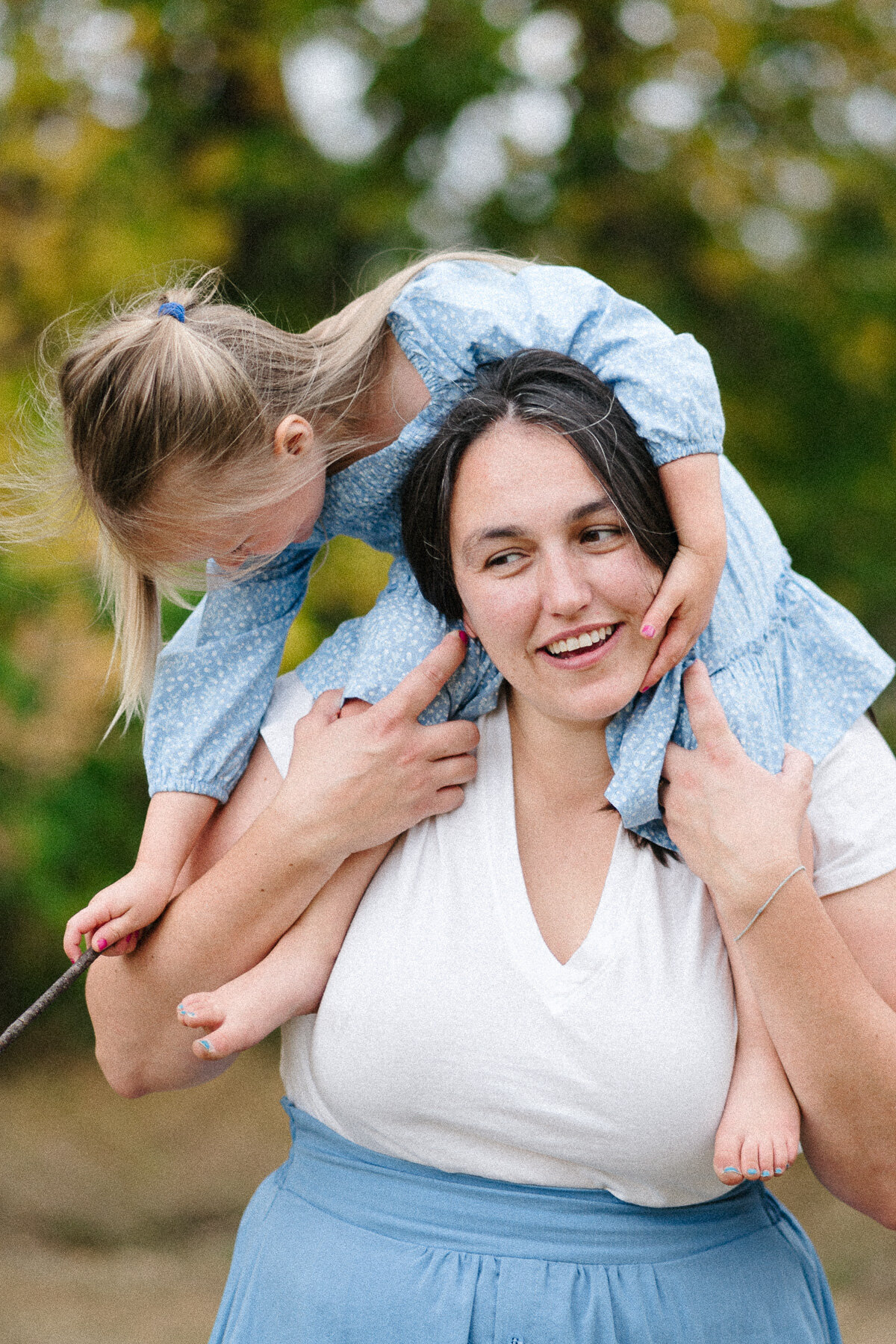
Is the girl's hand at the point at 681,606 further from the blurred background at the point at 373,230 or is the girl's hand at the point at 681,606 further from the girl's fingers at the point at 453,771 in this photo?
the blurred background at the point at 373,230

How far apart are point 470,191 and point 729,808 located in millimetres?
3293

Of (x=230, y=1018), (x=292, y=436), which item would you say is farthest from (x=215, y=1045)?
(x=292, y=436)

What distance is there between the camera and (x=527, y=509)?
62.2 inches

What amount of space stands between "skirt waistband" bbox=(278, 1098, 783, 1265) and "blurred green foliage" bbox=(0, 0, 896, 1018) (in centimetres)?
222

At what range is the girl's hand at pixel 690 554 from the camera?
1.59 meters

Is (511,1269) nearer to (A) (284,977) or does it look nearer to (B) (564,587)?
(A) (284,977)

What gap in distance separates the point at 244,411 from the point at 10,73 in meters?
2.76

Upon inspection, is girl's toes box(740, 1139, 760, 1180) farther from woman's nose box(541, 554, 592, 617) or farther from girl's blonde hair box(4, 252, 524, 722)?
girl's blonde hair box(4, 252, 524, 722)

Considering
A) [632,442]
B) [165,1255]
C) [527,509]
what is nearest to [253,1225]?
[527,509]

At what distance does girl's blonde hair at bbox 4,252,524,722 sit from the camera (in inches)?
68.4

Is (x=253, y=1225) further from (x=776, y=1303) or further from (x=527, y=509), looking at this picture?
(x=527, y=509)

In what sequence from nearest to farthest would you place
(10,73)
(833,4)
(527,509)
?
(527,509) → (10,73) → (833,4)

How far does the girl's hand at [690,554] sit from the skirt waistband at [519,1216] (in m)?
0.66

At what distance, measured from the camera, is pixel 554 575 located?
156cm
